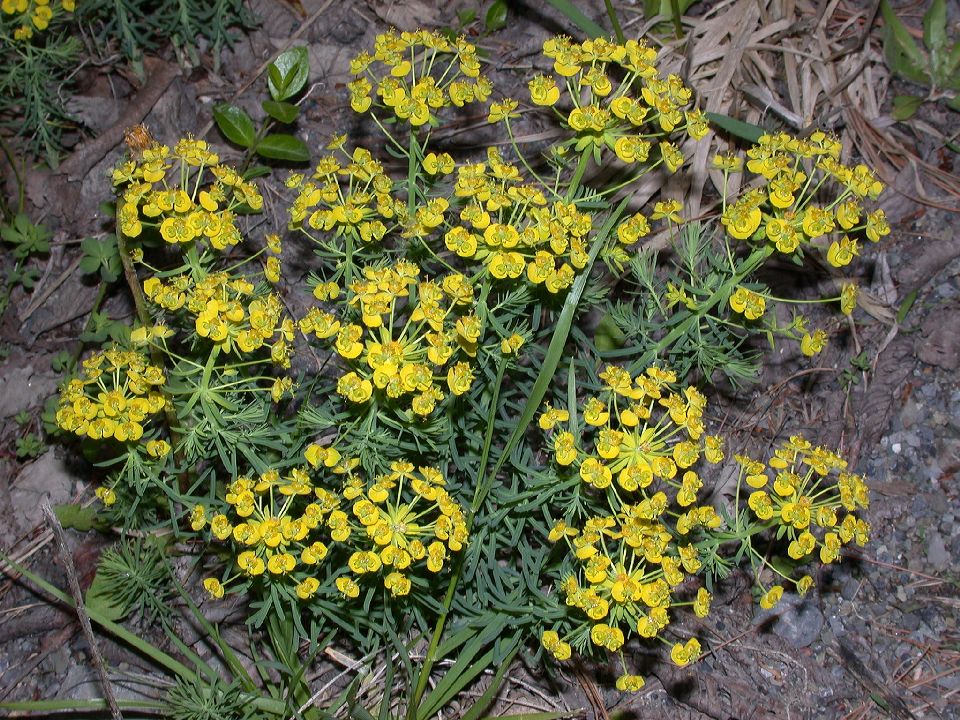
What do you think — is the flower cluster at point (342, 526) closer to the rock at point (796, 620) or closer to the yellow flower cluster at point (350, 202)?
the yellow flower cluster at point (350, 202)

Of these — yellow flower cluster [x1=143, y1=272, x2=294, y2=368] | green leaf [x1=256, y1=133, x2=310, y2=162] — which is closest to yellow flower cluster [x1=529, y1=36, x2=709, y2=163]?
yellow flower cluster [x1=143, y1=272, x2=294, y2=368]

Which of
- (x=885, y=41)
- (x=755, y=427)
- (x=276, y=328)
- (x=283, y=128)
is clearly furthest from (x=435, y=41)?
(x=885, y=41)

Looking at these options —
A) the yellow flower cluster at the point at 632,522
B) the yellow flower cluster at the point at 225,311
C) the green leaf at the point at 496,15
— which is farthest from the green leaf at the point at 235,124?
the yellow flower cluster at the point at 632,522

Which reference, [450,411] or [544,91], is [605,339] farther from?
[544,91]

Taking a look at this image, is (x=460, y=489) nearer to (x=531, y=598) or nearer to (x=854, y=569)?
(x=531, y=598)

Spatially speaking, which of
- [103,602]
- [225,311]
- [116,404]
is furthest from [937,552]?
A: [103,602]

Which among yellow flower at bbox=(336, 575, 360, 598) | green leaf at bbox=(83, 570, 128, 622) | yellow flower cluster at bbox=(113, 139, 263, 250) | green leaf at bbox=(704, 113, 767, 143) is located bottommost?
green leaf at bbox=(83, 570, 128, 622)

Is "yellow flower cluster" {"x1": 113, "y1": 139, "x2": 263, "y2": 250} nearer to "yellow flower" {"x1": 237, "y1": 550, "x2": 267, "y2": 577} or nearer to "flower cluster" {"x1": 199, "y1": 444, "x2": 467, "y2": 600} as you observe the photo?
"flower cluster" {"x1": 199, "y1": 444, "x2": 467, "y2": 600}
